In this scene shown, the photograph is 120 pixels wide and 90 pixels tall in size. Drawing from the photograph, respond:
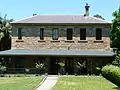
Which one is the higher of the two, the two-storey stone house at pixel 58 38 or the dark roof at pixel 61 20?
the dark roof at pixel 61 20

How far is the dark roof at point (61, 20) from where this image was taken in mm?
44016

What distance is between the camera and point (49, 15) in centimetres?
4844

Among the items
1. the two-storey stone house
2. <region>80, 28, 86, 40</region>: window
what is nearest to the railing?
the two-storey stone house

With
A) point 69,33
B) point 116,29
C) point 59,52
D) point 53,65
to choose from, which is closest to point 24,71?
point 53,65

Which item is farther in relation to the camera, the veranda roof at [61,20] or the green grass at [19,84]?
the veranda roof at [61,20]

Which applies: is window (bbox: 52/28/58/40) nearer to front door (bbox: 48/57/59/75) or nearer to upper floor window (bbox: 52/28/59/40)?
upper floor window (bbox: 52/28/59/40)

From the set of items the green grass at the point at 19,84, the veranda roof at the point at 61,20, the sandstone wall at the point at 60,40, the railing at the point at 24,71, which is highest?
the veranda roof at the point at 61,20

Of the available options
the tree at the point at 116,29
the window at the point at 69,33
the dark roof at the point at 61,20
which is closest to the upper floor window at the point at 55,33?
the dark roof at the point at 61,20

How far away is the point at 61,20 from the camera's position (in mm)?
45250

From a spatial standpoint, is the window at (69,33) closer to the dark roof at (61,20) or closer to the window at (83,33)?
the dark roof at (61,20)

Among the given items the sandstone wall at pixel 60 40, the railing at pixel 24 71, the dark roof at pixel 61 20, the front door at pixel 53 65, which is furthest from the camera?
the dark roof at pixel 61 20

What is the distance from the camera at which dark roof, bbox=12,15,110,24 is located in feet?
144

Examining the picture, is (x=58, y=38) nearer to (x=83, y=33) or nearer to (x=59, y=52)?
(x=59, y=52)

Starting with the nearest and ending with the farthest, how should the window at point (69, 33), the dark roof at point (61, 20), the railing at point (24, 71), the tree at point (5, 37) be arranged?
the railing at point (24, 71)
the window at point (69, 33)
the dark roof at point (61, 20)
the tree at point (5, 37)
